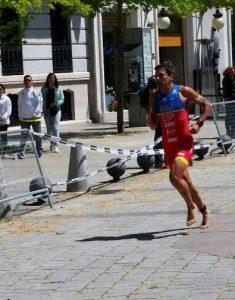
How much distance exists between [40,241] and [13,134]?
255 cm

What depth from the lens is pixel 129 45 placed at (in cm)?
2916

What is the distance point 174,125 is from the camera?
901 centimetres

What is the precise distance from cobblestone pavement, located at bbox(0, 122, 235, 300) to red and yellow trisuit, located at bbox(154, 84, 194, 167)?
0.88 m

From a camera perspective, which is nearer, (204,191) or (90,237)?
(90,237)

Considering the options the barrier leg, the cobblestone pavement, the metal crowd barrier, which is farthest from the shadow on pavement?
the metal crowd barrier

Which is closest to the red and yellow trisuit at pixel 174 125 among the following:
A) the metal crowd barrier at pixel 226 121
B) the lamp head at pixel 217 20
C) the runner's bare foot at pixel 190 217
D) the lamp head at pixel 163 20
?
the runner's bare foot at pixel 190 217

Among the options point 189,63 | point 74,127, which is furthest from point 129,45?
point 189,63

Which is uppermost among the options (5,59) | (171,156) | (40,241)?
(5,59)

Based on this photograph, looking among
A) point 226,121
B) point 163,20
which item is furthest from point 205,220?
point 163,20

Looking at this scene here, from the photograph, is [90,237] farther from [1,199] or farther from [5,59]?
[5,59]

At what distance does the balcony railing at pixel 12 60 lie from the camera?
2608 centimetres

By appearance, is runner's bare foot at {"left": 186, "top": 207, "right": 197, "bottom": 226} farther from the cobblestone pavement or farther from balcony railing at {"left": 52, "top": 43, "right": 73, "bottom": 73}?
balcony railing at {"left": 52, "top": 43, "right": 73, "bottom": 73}

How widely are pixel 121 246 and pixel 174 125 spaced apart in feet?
4.79

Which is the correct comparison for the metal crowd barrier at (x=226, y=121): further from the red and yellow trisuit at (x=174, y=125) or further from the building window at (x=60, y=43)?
the building window at (x=60, y=43)
